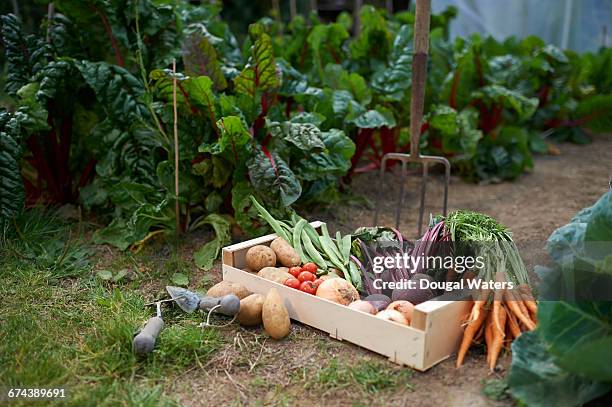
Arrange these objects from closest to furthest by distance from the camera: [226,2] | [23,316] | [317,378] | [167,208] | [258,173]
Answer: [317,378] → [23,316] → [258,173] → [167,208] → [226,2]

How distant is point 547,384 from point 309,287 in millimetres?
1061

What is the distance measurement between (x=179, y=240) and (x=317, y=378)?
5.28 feet

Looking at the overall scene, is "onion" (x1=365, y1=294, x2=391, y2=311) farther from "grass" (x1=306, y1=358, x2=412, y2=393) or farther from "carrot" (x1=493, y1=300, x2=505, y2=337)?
"carrot" (x1=493, y1=300, x2=505, y2=337)

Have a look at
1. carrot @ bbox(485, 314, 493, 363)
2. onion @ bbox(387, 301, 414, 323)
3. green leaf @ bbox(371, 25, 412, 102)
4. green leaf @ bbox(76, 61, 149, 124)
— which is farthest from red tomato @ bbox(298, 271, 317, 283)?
green leaf @ bbox(371, 25, 412, 102)

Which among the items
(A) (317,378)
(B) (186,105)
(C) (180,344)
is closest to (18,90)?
(B) (186,105)

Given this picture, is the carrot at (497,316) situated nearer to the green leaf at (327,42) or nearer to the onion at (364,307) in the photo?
the onion at (364,307)

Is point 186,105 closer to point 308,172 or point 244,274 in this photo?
point 308,172

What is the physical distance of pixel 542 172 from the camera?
5.52 metres

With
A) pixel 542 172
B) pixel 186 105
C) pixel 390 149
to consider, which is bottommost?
pixel 542 172

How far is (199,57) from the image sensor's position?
363 centimetres

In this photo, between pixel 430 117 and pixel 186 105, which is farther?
pixel 430 117

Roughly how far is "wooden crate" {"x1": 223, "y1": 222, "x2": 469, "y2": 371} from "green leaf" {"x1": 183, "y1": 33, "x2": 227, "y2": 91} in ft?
4.90

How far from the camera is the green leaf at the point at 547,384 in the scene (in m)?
1.94

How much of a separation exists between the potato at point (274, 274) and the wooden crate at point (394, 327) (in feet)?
0.14
